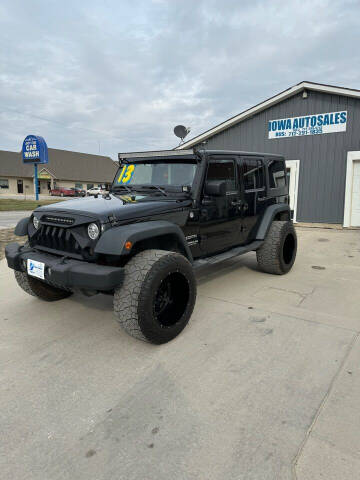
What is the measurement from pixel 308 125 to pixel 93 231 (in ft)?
32.1

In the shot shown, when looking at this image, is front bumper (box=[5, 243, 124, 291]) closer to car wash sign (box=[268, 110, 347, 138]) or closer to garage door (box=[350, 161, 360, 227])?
garage door (box=[350, 161, 360, 227])

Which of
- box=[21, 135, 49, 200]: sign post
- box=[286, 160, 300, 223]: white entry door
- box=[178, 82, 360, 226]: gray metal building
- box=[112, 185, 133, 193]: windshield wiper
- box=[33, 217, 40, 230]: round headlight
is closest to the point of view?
box=[33, 217, 40, 230]: round headlight

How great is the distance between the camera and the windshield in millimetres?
3641

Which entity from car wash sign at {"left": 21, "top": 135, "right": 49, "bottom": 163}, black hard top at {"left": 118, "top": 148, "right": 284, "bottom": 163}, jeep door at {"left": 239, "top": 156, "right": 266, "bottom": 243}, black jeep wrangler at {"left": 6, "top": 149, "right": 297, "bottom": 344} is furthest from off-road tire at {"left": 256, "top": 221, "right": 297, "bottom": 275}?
car wash sign at {"left": 21, "top": 135, "right": 49, "bottom": 163}

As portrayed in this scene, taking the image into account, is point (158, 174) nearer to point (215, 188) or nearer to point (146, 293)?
point (215, 188)

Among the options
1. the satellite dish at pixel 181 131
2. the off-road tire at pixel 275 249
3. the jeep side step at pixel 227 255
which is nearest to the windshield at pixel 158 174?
the jeep side step at pixel 227 255

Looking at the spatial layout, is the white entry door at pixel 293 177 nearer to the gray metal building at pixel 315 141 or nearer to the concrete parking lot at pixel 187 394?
the gray metal building at pixel 315 141

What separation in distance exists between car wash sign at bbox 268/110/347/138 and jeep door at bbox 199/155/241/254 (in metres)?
7.36

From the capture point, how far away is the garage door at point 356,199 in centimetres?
980

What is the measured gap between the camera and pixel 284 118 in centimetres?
1076

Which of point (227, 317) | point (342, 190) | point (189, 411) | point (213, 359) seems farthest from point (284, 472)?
point (342, 190)

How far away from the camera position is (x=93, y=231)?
2.76 metres

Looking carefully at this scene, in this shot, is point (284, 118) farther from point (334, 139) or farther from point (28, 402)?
point (28, 402)

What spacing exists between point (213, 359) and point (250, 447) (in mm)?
918
